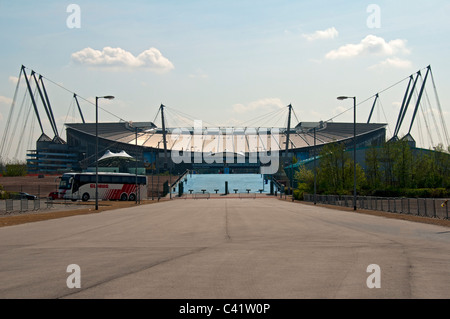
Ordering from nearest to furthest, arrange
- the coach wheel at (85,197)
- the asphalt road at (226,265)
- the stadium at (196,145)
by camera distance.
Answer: the asphalt road at (226,265) < the coach wheel at (85,197) < the stadium at (196,145)

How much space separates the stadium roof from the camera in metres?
173

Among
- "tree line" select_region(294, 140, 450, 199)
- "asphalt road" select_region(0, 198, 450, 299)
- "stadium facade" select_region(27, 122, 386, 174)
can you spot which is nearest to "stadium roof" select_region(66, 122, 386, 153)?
"stadium facade" select_region(27, 122, 386, 174)

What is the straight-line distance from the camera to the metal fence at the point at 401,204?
30.0 meters

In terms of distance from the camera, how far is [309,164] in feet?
301

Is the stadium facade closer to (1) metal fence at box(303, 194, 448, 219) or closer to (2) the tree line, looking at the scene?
(2) the tree line

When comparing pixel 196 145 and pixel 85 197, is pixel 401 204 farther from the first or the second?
pixel 196 145

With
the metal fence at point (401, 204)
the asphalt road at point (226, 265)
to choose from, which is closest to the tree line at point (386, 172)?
the metal fence at point (401, 204)

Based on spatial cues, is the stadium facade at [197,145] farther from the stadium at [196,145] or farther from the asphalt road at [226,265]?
the asphalt road at [226,265]

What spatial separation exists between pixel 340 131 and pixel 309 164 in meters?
96.3

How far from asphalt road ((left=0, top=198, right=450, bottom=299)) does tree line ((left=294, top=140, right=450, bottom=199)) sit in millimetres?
45690

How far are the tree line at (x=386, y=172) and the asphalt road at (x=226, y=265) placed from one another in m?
45.7

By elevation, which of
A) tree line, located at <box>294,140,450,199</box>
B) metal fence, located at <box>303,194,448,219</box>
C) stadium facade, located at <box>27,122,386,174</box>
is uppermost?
stadium facade, located at <box>27,122,386,174</box>
